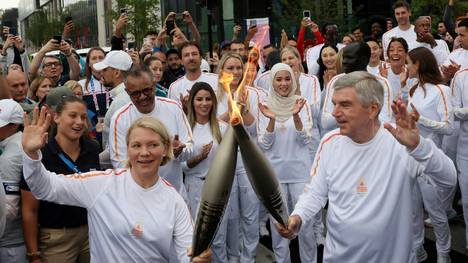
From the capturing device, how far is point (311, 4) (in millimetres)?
22438

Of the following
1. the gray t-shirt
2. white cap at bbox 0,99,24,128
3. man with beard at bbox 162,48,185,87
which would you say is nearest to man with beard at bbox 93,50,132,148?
white cap at bbox 0,99,24,128

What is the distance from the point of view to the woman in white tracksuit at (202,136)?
21.9 feet

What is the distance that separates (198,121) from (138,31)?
25.8 m

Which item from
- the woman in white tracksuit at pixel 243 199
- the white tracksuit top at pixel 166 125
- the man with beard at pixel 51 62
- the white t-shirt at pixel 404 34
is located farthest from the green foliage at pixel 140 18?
the white tracksuit top at pixel 166 125

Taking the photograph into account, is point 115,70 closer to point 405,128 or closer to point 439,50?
point 405,128

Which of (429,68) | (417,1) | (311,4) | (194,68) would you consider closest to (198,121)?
(194,68)

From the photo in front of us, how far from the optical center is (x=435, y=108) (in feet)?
23.0

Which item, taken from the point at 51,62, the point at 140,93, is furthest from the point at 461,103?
the point at 51,62

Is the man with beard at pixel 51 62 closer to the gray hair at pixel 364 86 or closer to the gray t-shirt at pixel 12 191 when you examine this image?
the gray t-shirt at pixel 12 191

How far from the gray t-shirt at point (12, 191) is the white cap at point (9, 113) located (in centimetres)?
19

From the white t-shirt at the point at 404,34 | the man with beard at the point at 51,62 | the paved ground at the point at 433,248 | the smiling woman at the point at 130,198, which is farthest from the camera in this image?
the white t-shirt at the point at 404,34

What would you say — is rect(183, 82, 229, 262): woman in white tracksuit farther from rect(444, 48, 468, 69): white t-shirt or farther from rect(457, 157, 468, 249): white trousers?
rect(444, 48, 468, 69): white t-shirt

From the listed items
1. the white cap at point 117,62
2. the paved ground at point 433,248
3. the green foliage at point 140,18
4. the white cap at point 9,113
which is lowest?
the paved ground at point 433,248

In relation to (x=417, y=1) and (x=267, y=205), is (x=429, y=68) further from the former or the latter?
(x=417, y=1)
